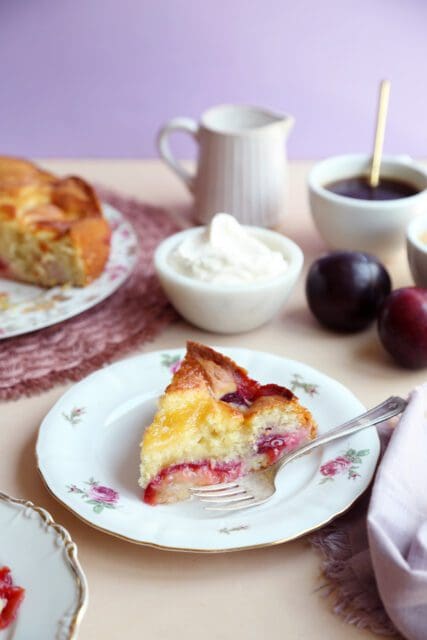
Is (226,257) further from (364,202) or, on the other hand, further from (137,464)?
(137,464)

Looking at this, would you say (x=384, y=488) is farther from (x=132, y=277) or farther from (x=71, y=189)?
(x=71, y=189)

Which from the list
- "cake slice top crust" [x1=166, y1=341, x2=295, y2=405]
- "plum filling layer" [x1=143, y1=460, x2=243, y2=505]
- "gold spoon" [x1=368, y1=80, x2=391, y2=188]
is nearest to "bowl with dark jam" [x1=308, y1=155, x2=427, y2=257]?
"gold spoon" [x1=368, y1=80, x2=391, y2=188]

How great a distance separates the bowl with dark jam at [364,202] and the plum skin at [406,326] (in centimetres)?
30

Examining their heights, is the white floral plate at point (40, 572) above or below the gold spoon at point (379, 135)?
below

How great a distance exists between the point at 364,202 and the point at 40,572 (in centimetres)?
110

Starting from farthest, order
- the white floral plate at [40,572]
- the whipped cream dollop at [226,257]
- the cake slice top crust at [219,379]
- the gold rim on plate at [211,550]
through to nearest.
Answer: the whipped cream dollop at [226,257] → the cake slice top crust at [219,379] → the gold rim on plate at [211,550] → the white floral plate at [40,572]

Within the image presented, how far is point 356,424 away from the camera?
129 cm

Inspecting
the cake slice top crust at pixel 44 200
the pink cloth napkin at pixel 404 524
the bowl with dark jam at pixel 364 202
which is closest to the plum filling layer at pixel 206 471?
the pink cloth napkin at pixel 404 524

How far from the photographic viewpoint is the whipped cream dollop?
1.63 metres

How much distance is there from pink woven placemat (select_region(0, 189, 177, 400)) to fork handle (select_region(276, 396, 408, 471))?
0.47m

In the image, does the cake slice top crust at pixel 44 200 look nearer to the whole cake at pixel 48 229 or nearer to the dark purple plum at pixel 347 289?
the whole cake at pixel 48 229

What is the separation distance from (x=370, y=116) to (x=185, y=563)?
7.25 feet

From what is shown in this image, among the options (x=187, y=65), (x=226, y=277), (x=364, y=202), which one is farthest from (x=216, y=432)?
(x=187, y=65)

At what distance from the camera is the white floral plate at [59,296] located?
166 cm
